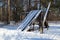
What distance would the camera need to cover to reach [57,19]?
502 inches

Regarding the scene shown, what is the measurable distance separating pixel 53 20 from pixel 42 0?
64.9 inches

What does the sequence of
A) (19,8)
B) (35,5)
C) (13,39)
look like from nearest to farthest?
(13,39)
(19,8)
(35,5)

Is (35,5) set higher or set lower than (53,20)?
higher

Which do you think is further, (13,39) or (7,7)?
(7,7)

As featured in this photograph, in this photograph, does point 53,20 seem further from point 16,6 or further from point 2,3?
point 2,3

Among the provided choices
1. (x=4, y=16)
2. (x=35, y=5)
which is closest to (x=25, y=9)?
(x=35, y=5)

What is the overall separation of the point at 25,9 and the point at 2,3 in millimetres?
1572

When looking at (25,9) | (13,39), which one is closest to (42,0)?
(25,9)

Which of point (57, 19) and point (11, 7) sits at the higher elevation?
point (11, 7)

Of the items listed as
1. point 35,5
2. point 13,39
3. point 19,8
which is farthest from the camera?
point 35,5

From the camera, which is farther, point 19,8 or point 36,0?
point 36,0

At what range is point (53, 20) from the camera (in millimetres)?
12766

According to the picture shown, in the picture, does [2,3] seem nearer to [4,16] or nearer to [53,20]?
[4,16]

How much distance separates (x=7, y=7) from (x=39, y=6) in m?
2.09
